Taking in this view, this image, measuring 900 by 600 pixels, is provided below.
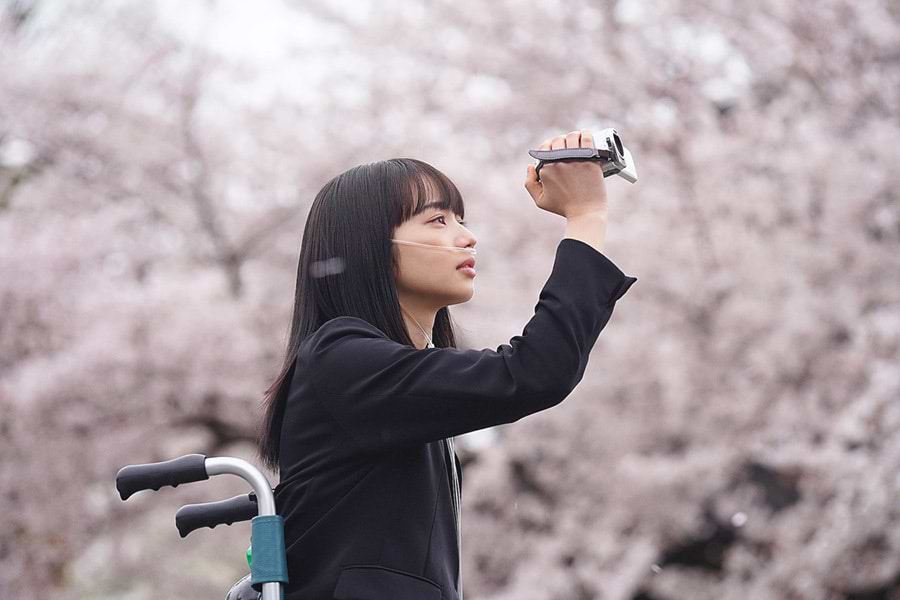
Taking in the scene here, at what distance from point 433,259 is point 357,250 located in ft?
0.37

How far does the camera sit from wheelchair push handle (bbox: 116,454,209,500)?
149 cm

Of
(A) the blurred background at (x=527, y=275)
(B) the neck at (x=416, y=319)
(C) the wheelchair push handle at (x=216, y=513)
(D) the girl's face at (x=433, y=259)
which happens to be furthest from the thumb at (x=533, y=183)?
(A) the blurred background at (x=527, y=275)

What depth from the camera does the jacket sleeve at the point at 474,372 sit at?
49.8 inches

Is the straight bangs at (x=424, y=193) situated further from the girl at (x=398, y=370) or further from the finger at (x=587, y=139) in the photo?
the finger at (x=587, y=139)

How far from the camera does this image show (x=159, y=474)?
4.90 ft

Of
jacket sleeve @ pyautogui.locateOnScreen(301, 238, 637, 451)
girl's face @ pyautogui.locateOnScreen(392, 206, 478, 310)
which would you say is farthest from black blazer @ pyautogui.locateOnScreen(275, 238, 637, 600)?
girl's face @ pyautogui.locateOnScreen(392, 206, 478, 310)

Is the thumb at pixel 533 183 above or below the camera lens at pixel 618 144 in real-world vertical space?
below

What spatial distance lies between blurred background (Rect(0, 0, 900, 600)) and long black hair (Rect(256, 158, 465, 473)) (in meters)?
3.24

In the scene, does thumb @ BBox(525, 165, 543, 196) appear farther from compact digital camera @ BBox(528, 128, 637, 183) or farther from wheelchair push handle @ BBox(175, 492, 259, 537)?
wheelchair push handle @ BBox(175, 492, 259, 537)

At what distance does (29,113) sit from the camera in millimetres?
6023

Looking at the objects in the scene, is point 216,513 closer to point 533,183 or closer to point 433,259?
point 433,259

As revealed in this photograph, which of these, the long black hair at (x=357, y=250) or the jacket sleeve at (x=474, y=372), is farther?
the long black hair at (x=357, y=250)

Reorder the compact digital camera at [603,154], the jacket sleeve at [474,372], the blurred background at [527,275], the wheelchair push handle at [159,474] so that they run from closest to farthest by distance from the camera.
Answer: the jacket sleeve at [474,372] → the compact digital camera at [603,154] → the wheelchair push handle at [159,474] → the blurred background at [527,275]

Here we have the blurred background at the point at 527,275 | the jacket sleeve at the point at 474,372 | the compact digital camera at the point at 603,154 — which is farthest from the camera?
the blurred background at the point at 527,275
